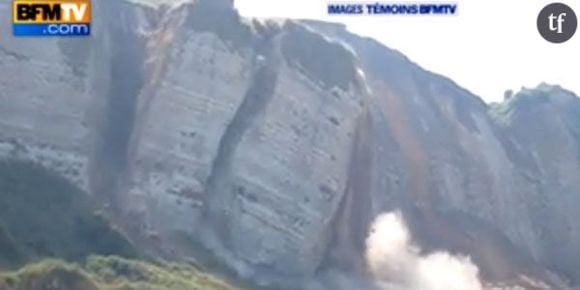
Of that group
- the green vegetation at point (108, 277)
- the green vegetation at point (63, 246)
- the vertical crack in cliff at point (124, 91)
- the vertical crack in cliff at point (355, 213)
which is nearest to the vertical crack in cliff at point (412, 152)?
the vertical crack in cliff at point (355, 213)

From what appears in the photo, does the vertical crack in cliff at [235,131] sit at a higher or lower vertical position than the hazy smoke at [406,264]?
higher

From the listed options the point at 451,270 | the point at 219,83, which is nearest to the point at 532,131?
the point at 451,270

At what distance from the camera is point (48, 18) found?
94.2ft

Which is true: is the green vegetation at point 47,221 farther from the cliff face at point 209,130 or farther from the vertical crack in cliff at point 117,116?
the vertical crack in cliff at point 117,116

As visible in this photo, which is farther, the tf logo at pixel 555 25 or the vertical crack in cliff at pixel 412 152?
the vertical crack in cliff at pixel 412 152

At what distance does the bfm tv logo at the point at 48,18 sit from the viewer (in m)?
28.8

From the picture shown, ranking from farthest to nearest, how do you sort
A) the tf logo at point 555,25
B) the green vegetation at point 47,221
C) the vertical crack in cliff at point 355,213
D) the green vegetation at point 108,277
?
1. the vertical crack in cliff at point 355,213
2. the green vegetation at point 47,221
3. the green vegetation at point 108,277
4. the tf logo at point 555,25

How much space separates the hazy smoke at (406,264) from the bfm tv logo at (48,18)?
47507 mm

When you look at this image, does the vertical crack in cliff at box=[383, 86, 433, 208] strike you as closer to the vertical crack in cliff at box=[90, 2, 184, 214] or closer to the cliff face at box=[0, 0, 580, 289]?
the cliff face at box=[0, 0, 580, 289]

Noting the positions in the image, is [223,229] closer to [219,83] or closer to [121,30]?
[219,83]

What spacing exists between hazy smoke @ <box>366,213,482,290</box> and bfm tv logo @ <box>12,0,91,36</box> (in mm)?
47507

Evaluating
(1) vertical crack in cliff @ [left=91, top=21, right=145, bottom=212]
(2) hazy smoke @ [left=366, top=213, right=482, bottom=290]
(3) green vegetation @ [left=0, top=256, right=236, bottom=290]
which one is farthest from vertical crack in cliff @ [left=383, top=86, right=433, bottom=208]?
(3) green vegetation @ [left=0, top=256, right=236, bottom=290]

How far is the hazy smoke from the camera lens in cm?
7981

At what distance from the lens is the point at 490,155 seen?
104875 millimetres
